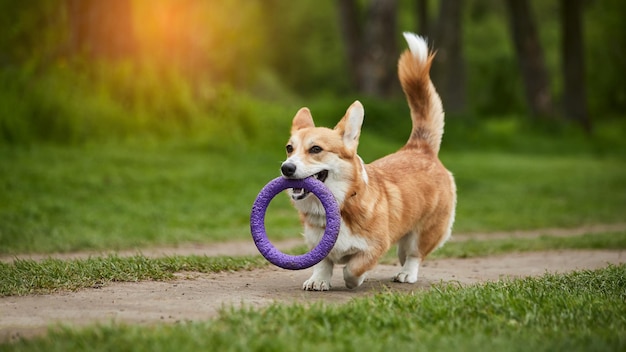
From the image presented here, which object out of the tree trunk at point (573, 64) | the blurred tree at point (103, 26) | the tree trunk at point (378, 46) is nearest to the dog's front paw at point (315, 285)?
the blurred tree at point (103, 26)

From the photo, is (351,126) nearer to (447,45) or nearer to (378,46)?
(378,46)

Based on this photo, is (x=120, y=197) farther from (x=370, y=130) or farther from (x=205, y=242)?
(x=370, y=130)

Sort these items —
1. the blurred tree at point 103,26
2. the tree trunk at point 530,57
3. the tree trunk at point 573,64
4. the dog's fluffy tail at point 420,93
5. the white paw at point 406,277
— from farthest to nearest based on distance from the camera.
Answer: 1. the tree trunk at point 573,64
2. the tree trunk at point 530,57
3. the blurred tree at point 103,26
4. the dog's fluffy tail at point 420,93
5. the white paw at point 406,277

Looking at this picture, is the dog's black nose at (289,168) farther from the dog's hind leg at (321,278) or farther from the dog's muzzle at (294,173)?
the dog's hind leg at (321,278)

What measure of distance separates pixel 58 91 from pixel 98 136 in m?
1.05

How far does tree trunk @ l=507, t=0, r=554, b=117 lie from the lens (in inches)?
939

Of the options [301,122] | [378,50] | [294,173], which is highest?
[378,50]

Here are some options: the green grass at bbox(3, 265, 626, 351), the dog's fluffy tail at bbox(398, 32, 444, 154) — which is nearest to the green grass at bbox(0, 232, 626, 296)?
the green grass at bbox(3, 265, 626, 351)

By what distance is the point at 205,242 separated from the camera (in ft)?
34.3

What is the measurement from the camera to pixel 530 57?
79.9 ft

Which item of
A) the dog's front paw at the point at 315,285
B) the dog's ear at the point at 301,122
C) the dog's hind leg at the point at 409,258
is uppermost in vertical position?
the dog's ear at the point at 301,122

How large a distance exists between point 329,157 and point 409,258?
138cm

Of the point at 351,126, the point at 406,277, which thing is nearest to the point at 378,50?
the point at 406,277

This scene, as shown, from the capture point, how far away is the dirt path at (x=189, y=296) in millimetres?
4902
